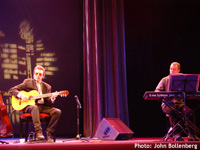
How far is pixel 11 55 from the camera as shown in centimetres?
620

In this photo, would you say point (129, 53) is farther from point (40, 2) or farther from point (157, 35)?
point (40, 2)

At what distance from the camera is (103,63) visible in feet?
20.0

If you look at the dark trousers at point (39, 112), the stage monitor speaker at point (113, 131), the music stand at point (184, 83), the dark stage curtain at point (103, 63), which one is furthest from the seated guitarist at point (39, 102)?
the music stand at point (184, 83)

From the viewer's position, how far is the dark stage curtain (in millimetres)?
5926

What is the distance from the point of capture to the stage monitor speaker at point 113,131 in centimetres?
470

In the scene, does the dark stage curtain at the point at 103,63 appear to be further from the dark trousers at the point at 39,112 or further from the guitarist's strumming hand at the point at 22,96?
the guitarist's strumming hand at the point at 22,96

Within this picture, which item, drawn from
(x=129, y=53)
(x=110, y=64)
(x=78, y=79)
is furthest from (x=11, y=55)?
(x=129, y=53)

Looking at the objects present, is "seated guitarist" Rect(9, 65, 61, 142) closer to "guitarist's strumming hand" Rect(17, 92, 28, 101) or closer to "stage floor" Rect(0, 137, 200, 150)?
"guitarist's strumming hand" Rect(17, 92, 28, 101)

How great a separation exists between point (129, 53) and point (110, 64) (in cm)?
58

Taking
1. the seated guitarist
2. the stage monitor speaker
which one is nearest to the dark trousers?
the seated guitarist

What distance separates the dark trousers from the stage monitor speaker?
0.81 meters

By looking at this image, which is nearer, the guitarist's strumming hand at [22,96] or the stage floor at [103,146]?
the stage floor at [103,146]

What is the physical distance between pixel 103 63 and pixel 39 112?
1867 millimetres

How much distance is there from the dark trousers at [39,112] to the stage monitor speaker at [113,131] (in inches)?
32.0
